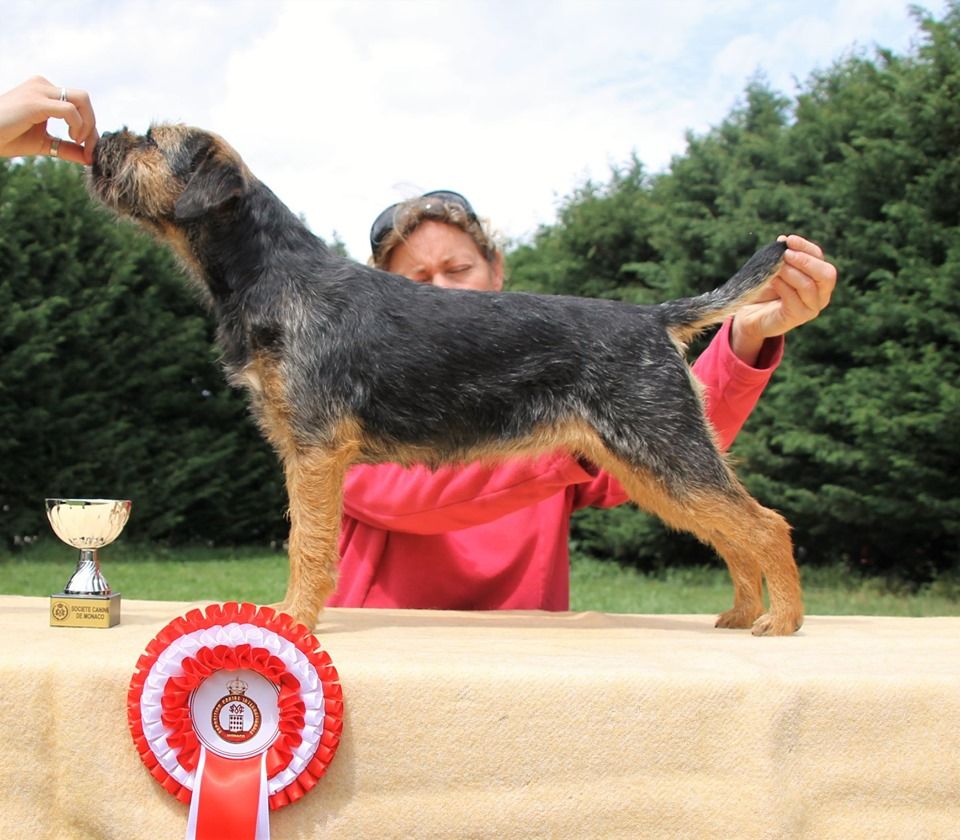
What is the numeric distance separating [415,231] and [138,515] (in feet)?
41.2

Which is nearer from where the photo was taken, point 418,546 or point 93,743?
point 93,743

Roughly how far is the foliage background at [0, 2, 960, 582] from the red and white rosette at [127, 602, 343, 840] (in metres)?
9.35

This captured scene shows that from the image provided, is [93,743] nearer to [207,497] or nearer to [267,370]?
[267,370]

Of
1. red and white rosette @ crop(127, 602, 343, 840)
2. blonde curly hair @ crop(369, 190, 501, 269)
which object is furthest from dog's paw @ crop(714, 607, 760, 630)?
blonde curly hair @ crop(369, 190, 501, 269)

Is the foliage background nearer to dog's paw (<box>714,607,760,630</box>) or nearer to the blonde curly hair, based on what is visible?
the blonde curly hair

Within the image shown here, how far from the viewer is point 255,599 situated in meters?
10.7

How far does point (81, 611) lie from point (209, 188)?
1.29 m

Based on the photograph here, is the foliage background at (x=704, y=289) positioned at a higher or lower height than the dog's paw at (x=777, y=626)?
higher

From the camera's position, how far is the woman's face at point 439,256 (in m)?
4.21

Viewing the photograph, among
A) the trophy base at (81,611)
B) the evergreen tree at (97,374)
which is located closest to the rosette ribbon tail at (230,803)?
the trophy base at (81,611)

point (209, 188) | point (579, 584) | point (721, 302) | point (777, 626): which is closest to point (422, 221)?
point (209, 188)

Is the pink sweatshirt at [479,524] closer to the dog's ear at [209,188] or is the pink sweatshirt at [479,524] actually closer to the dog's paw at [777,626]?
the dog's paw at [777,626]

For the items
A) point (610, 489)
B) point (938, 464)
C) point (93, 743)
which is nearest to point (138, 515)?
point (938, 464)

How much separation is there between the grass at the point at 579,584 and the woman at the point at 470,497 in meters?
6.07
